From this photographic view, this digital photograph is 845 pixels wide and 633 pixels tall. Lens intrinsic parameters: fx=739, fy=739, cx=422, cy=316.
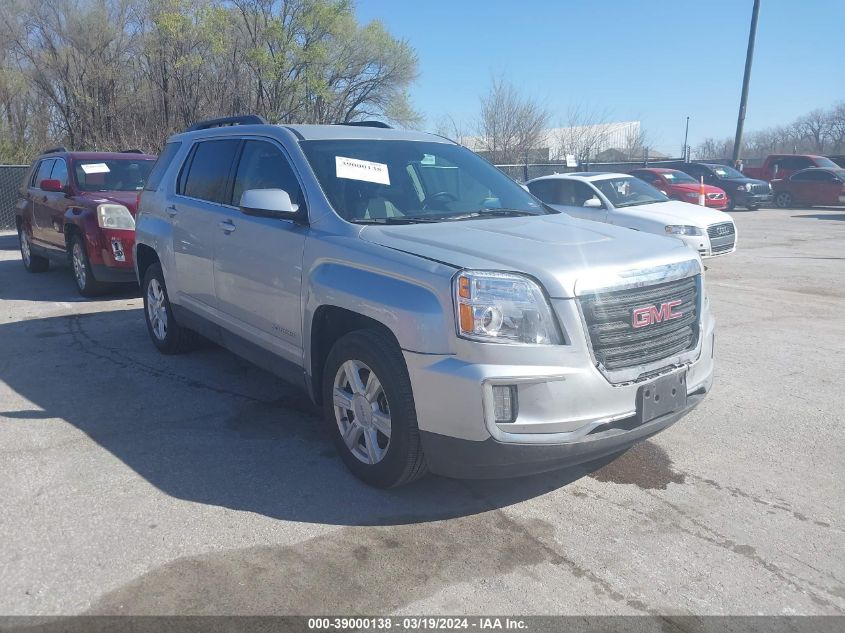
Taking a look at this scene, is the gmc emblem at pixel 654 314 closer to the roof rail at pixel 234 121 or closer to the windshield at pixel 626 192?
the roof rail at pixel 234 121

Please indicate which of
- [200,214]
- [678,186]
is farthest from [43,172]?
[678,186]

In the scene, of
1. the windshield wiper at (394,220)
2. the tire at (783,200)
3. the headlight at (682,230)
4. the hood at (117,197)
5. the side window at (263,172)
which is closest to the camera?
the windshield wiper at (394,220)

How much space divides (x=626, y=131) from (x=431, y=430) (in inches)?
1671

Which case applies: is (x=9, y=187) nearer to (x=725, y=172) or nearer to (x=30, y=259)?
(x=30, y=259)

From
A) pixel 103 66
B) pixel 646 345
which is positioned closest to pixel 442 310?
pixel 646 345

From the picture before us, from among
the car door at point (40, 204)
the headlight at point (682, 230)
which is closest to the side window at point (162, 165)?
the car door at point (40, 204)

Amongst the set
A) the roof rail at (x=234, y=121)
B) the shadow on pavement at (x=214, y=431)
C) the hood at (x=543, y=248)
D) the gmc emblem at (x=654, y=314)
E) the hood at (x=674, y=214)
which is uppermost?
the roof rail at (x=234, y=121)

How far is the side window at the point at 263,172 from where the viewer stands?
182 inches

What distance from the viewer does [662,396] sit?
12.0ft

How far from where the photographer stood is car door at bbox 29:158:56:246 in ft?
33.8

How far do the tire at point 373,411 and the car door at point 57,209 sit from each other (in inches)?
278

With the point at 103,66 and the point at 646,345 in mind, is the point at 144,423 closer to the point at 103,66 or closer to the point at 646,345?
the point at 646,345

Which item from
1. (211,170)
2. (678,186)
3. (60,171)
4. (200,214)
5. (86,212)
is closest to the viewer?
(200,214)

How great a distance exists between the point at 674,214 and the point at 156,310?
27.7 feet
